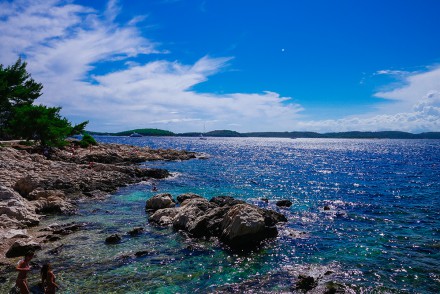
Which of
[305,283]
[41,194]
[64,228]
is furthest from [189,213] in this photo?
[41,194]

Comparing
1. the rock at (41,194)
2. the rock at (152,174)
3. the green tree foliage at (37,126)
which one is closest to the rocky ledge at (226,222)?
the rock at (41,194)

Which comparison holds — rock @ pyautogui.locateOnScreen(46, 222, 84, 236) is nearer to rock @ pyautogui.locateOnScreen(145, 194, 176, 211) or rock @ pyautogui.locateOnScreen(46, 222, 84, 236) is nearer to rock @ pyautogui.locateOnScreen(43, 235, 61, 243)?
rock @ pyautogui.locateOnScreen(43, 235, 61, 243)

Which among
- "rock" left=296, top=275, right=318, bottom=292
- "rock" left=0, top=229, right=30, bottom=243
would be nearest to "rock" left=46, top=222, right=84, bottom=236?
"rock" left=0, top=229, right=30, bottom=243

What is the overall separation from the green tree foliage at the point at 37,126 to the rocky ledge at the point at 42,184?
2711mm

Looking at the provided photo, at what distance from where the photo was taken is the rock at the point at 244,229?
20422 millimetres

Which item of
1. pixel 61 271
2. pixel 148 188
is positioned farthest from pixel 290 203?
pixel 61 271

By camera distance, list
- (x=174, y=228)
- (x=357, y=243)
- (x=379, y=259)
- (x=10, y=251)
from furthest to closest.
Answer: (x=174, y=228) < (x=357, y=243) < (x=379, y=259) < (x=10, y=251)

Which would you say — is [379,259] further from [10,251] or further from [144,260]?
[10,251]

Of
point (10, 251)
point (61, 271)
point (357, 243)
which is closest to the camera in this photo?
point (61, 271)

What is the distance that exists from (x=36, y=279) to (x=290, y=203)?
2602 centimetres

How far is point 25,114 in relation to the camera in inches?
2051

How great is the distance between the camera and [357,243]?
22.0 meters

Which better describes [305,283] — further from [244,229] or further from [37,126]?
[37,126]

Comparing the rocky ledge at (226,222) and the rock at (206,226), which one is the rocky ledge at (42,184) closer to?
the rocky ledge at (226,222)
